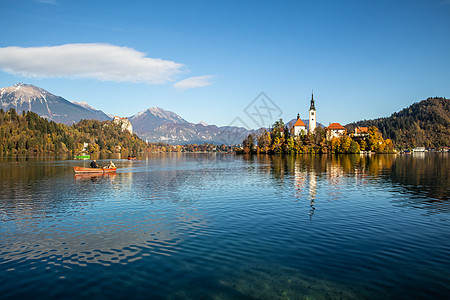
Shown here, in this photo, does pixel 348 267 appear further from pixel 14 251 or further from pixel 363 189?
pixel 363 189

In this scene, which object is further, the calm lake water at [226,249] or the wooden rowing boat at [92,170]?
the wooden rowing boat at [92,170]

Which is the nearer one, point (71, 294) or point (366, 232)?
point (71, 294)

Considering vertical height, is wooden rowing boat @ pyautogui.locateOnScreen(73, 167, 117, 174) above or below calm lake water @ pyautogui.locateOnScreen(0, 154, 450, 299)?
above

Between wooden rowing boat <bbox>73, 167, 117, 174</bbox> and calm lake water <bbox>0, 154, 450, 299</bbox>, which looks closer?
calm lake water <bbox>0, 154, 450, 299</bbox>

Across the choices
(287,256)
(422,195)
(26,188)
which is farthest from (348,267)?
(26,188)

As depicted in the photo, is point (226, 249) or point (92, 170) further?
point (92, 170)

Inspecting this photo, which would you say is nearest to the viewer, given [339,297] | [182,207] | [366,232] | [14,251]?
[339,297]

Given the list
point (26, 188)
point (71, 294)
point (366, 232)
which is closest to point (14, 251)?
point (71, 294)

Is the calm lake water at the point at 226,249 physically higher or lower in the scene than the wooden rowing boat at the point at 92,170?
lower

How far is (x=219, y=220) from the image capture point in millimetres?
24609

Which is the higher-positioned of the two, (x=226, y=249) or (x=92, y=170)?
(x=92, y=170)

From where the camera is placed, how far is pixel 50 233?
20938 millimetres

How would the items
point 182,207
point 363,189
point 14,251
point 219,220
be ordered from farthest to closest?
point 363,189, point 182,207, point 219,220, point 14,251

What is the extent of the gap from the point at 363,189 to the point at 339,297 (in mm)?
34270
